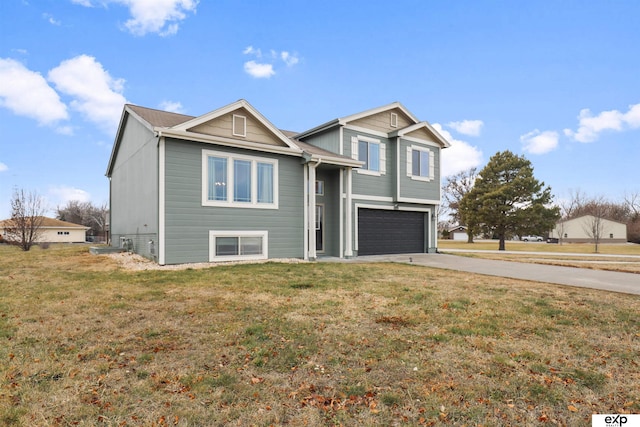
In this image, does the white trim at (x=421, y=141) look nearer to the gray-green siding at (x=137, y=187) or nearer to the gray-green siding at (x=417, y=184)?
the gray-green siding at (x=417, y=184)

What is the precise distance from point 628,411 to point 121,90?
23204mm

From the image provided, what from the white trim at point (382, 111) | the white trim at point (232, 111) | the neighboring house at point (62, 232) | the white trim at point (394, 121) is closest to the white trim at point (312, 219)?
the white trim at point (232, 111)

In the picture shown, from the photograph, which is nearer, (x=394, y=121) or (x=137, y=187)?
(x=137, y=187)

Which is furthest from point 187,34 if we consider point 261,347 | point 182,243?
point 261,347

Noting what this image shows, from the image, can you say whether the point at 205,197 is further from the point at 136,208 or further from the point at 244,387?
the point at 244,387

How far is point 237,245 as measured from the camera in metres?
11.6

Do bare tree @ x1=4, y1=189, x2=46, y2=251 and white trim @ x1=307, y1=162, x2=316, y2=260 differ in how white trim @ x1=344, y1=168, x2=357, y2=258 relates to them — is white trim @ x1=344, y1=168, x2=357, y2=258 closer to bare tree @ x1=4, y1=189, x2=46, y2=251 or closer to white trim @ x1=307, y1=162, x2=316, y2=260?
white trim @ x1=307, y1=162, x2=316, y2=260

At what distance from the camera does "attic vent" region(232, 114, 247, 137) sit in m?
11.7

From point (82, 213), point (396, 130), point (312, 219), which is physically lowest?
point (312, 219)

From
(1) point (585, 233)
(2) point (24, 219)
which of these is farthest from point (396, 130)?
(1) point (585, 233)

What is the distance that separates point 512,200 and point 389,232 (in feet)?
59.4

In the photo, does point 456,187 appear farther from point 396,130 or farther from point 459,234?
point 396,130

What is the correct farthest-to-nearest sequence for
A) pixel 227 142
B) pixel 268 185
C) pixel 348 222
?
pixel 348 222
pixel 268 185
pixel 227 142

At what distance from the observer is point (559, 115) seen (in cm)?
2380
